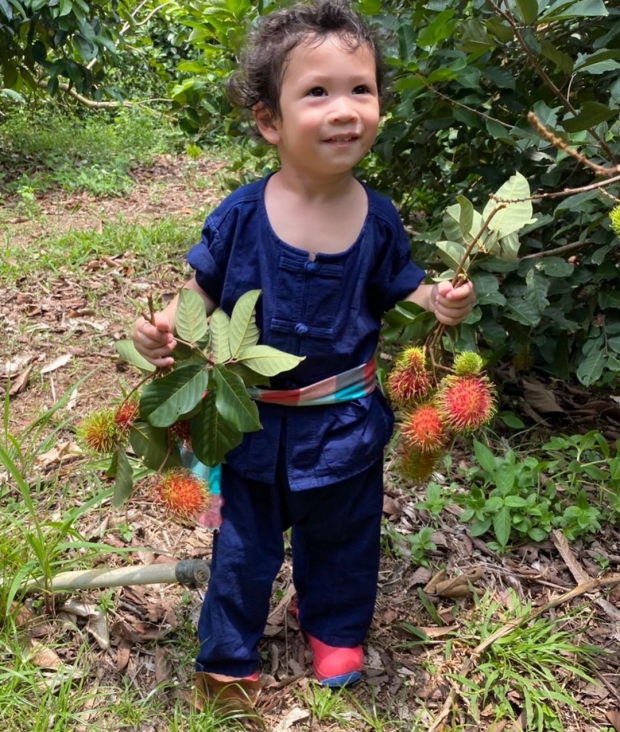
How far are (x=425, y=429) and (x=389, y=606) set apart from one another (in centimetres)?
81

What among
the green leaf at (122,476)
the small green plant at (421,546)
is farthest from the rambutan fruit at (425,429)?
the small green plant at (421,546)

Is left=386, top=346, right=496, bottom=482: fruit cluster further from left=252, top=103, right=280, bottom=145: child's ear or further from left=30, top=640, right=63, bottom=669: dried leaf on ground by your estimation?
left=30, top=640, right=63, bottom=669: dried leaf on ground

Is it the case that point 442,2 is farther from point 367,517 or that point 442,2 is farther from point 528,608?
point 528,608

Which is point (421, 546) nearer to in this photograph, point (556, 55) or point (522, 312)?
point (522, 312)

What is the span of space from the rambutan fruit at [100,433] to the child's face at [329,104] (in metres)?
0.52

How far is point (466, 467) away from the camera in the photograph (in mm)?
2129

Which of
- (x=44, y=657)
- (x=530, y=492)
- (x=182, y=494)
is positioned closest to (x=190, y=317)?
(x=182, y=494)

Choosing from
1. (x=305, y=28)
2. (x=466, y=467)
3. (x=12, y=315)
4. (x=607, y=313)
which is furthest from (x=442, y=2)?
(x=12, y=315)

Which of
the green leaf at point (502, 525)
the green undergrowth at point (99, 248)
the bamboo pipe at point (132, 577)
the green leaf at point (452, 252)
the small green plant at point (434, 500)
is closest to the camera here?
the green leaf at point (452, 252)

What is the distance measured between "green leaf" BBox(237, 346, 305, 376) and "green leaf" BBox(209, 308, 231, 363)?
3cm

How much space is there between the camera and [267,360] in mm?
1088

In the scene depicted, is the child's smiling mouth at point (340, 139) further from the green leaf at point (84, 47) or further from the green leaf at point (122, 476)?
the green leaf at point (84, 47)

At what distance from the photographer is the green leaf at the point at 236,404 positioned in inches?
41.9

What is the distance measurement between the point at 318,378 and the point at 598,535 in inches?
42.5
